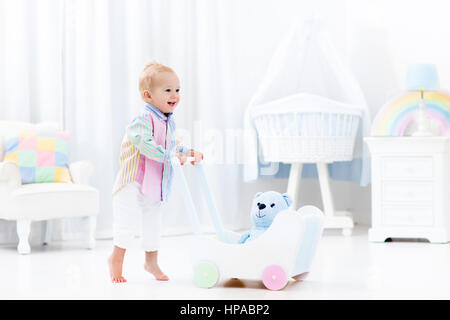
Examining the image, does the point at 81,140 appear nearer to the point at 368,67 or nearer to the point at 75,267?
the point at 75,267

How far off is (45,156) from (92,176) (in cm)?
37

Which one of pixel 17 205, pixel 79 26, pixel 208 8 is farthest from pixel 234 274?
pixel 208 8

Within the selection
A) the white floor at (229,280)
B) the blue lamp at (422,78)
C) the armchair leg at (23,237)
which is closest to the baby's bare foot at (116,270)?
the white floor at (229,280)

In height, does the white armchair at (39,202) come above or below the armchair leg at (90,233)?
above

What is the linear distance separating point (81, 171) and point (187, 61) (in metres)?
1.05

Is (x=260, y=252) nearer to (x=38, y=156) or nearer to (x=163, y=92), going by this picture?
(x=163, y=92)

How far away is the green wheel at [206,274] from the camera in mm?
2240

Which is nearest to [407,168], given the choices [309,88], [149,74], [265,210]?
[309,88]

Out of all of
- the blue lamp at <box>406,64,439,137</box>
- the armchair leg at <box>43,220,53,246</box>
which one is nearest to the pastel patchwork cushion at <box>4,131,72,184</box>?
the armchair leg at <box>43,220,53,246</box>

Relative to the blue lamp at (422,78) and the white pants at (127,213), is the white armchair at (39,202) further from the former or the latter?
the blue lamp at (422,78)

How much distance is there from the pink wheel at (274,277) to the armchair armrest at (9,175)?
1.65 m

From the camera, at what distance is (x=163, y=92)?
2.36m

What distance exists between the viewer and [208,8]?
4.27m

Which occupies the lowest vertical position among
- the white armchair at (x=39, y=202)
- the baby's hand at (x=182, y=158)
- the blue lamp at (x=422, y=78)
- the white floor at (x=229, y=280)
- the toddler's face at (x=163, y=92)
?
the white floor at (x=229, y=280)
